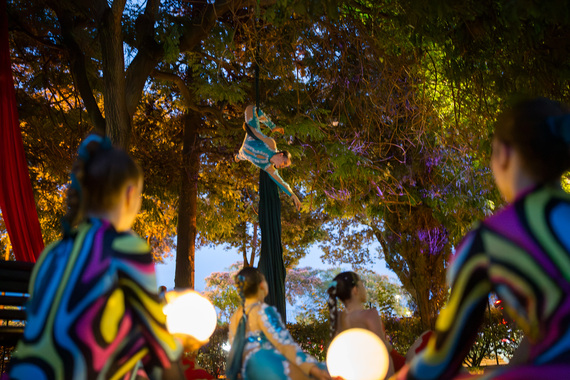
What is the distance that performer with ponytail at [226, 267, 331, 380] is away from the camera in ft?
12.9

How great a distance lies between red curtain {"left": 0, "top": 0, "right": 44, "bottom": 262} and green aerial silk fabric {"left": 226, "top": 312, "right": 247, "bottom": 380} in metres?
2.57

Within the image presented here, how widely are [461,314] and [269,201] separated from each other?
458 centimetres

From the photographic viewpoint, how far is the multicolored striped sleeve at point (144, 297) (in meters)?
1.65

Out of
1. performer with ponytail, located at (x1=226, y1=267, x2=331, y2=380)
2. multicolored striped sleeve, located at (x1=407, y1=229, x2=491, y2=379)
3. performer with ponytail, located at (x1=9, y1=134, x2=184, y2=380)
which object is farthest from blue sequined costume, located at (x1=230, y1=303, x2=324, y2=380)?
multicolored striped sleeve, located at (x1=407, y1=229, x2=491, y2=379)

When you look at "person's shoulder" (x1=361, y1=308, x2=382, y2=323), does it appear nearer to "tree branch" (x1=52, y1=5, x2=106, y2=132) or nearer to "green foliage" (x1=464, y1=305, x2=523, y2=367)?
"tree branch" (x1=52, y1=5, x2=106, y2=132)

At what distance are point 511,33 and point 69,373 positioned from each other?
3780 millimetres

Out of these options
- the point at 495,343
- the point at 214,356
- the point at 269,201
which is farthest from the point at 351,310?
the point at 495,343

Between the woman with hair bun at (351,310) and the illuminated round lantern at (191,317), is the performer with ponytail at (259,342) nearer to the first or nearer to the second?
the woman with hair bun at (351,310)

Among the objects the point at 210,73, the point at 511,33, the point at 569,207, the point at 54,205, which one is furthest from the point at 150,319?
the point at 54,205

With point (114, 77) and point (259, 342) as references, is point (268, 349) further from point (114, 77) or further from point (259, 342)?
point (114, 77)

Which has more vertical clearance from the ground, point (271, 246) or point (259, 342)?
point (271, 246)

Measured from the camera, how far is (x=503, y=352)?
1250cm

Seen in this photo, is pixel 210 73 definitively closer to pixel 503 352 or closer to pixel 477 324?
pixel 477 324

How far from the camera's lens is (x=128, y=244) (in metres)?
1.69
